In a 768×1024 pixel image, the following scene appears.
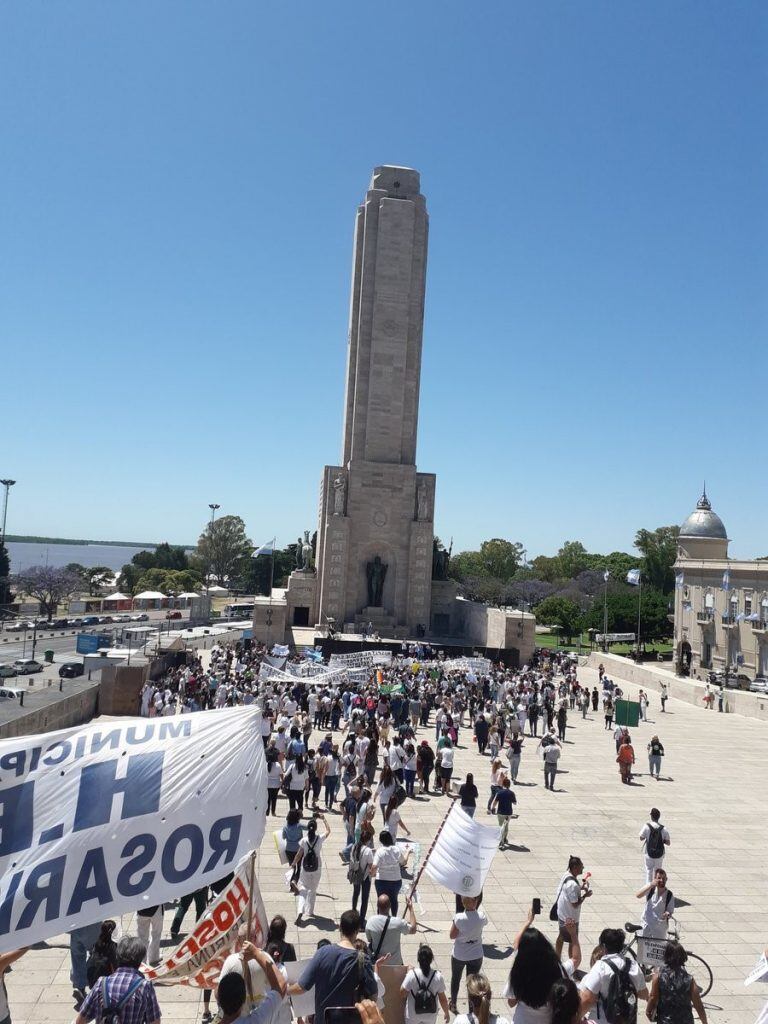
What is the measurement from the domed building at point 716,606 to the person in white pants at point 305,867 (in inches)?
1416

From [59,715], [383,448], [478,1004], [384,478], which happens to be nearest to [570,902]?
[478,1004]

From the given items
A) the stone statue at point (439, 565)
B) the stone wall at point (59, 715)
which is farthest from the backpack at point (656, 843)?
the stone statue at point (439, 565)

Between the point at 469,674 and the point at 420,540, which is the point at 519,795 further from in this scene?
the point at 420,540

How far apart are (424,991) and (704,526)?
179ft

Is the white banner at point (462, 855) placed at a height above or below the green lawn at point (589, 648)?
above

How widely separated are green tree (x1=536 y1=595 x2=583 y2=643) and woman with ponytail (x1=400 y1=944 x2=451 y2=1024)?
65670mm

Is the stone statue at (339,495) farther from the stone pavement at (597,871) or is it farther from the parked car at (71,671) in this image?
the stone pavement at (597,871)

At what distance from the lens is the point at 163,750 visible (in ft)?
18.5

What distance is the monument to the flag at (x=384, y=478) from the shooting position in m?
51.6

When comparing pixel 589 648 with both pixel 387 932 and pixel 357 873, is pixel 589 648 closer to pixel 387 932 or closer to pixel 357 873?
pixel 357 873

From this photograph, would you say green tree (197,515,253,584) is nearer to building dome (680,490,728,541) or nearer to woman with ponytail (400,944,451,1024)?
building dome (680,490,728,541)

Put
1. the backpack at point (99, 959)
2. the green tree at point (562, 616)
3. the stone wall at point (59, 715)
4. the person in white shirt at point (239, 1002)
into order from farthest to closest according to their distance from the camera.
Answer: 1. the green tree at point (562, 616)
2. the stone wall at point (59, 715)
3. the backpack at point (99, 959)
4. the person in white shirt at point (239, 1002)

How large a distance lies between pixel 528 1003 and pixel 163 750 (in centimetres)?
285

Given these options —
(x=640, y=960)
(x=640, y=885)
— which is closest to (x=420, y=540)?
(x=640, y=885)
